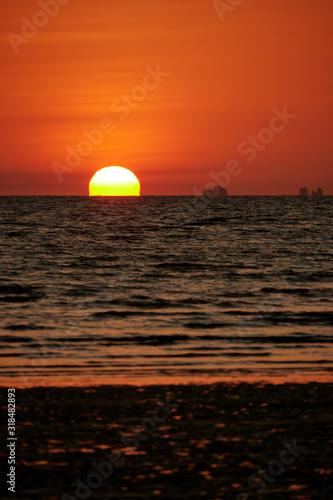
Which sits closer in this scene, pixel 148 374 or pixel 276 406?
pixel 276 406

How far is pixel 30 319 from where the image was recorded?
20062 millimetres

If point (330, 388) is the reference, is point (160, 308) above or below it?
above

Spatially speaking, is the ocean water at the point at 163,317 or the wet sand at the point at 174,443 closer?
the wet sand at the point at 174,443

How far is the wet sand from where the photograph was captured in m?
7.09

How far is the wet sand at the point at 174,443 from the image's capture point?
7.09 m

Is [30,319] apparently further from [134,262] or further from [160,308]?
[134,262]

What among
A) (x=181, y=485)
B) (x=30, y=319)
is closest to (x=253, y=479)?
(x=181, y=485)

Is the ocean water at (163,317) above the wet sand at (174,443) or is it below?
above

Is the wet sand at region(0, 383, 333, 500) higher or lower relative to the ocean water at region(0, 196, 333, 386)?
lower

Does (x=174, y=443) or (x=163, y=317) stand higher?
(x=163, y=317)

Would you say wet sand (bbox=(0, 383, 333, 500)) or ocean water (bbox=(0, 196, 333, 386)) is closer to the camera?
wet sand (bbox=(0, 383, 333, 500))

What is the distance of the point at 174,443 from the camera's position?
8422 millimetres

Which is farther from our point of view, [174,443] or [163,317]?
[163,317]

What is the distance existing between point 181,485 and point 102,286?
2132 centimetres
